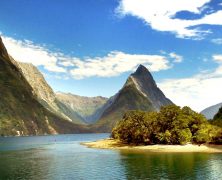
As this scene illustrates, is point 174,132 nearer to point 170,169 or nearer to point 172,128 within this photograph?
point 172,128

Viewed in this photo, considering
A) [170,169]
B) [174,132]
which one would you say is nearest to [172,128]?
[174,132]

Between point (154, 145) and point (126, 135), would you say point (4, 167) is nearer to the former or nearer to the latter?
point (154, 145)

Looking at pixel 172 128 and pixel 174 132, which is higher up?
pixel 172 128

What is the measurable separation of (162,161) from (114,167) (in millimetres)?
18929

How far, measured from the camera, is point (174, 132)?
554 feet

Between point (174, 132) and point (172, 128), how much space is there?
2.79m

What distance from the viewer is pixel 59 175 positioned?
91.1 metres

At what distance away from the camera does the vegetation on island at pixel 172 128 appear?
16512 cm

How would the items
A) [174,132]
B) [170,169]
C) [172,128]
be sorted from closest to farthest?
[170,169], [174,132], [172,128]

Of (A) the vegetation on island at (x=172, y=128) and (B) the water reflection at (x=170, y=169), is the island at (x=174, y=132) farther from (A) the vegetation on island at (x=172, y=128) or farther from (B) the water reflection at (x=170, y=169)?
(B) the water reflection at (x=170, y=169)

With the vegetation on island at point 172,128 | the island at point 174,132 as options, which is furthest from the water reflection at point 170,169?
the vegetation on island at point 172,128

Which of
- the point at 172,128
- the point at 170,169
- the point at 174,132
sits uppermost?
the point at 172,128

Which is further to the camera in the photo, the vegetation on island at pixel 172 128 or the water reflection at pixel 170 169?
the vegetation on island at pixel 172 128

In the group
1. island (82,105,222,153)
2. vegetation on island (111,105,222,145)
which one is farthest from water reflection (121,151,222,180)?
vegetation on island (111,105,222,145)
